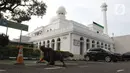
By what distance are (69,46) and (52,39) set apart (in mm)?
7110

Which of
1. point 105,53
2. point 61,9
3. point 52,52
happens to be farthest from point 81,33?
point 52,52

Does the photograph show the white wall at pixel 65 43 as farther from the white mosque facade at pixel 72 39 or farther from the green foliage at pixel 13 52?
the green foliage at pixel 13 52

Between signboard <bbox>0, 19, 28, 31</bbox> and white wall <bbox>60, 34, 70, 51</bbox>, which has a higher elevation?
signboard <bbox>0, 19, 28, 31</bbox>

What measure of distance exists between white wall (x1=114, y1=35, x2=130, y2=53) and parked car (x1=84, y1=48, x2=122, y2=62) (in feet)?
81.1

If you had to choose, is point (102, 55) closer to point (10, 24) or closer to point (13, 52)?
point (13, 52)

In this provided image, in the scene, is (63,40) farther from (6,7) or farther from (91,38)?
(6,7)

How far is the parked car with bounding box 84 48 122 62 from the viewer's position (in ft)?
63.0

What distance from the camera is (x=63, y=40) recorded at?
1305 inches

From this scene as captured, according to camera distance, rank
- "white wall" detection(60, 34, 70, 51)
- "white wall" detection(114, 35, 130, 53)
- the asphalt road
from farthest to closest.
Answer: "white wall" detection(114, 35, 130, 53), "white wall" detection(60, 34, 70, 51), the asphalt road

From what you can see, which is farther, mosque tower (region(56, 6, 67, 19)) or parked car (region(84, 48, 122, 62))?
mosque tower (region(56, 6, 67, 19))

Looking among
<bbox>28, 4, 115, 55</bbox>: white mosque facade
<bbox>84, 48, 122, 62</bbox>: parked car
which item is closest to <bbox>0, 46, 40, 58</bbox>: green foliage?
<bbox>84, 48, 122, 62</bbox>: parked car

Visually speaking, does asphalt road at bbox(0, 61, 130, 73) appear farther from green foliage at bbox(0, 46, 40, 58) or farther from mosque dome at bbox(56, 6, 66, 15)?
mosque dome at bbox(56, 6, 66, 15)

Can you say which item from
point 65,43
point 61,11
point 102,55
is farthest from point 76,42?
point 61,11

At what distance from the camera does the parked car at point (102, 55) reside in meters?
19.2
